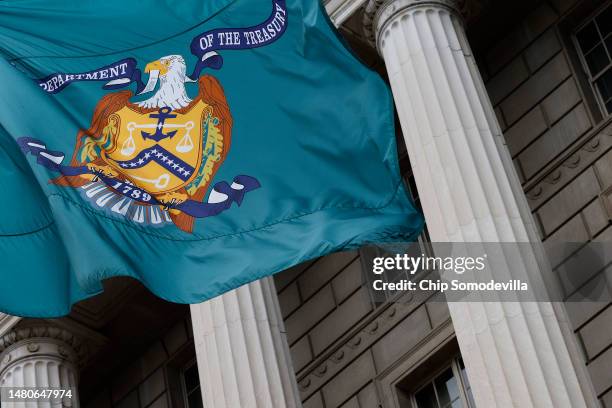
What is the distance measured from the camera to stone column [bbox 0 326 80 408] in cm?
2980

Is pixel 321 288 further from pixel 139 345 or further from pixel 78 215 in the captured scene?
pixel 78 215

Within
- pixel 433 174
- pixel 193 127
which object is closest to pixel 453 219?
pixel 433 174

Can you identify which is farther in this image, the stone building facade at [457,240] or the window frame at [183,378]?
the window frame at [183,378]

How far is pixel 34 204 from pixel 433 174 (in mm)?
6021

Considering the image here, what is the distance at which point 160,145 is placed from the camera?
1980 centimetres

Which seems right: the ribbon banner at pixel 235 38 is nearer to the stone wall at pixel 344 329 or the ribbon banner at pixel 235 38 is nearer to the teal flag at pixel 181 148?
the teal flag at pixel 181 148

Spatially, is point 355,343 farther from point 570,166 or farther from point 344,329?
point 570,166

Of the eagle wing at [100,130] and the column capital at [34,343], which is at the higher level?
the column capital at [34,343]

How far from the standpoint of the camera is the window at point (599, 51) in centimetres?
2553

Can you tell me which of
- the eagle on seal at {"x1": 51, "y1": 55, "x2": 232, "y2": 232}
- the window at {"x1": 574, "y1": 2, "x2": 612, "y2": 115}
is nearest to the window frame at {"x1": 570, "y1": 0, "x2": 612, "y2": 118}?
the window at {"x1": 574, "y1": 2, "x2": 612, "y2": 115}

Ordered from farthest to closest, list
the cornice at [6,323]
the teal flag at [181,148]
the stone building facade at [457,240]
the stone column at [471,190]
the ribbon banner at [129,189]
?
the cornice at [6,323], the stone building facade at [457,240], the stone column at [471,190], the ribbon banner at [129,189], the teal flag at [181,148]

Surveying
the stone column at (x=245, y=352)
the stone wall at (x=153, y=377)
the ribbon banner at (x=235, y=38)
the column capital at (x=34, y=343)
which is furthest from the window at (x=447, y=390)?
the column capital at (x=34, y=343)

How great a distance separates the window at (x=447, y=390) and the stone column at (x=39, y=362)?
755 cm

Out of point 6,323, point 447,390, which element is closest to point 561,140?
point 447,390
